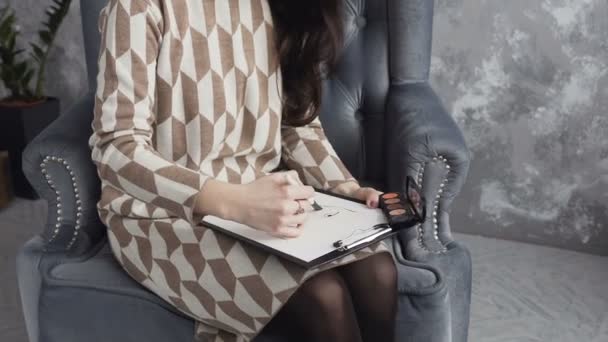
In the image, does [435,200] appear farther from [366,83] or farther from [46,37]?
[46,37]

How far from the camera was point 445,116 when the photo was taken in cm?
138

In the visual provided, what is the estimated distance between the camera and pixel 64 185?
1.19m

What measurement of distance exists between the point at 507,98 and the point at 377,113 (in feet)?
2.09

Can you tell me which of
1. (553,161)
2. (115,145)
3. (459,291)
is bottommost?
(553,161)

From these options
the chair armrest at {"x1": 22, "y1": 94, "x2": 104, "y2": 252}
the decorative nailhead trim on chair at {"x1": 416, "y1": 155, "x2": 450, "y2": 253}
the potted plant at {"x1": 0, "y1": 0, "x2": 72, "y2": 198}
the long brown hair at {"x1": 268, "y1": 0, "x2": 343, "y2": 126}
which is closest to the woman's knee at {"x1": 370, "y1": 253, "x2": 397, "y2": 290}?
the decorative nailhead trim on chair at {"x1": 416, "y1": 155, "x2": 450, "y2": 253}

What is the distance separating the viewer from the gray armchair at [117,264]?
1.10m

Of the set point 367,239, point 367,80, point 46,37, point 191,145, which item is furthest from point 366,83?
point 46,37

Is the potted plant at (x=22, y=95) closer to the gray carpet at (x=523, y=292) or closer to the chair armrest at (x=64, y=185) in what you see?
the gray carpet at (x=523, y=292)

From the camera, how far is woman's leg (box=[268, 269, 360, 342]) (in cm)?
94

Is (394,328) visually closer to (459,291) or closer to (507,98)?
(459,291)

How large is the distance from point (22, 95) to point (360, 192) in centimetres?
174

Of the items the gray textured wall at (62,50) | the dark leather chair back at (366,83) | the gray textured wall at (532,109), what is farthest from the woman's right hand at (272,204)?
the gray textured wall at (62,50)

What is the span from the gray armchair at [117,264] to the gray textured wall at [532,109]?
0.52 meters

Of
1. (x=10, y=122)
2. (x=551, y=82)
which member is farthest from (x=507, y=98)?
(x=10, y=122)
